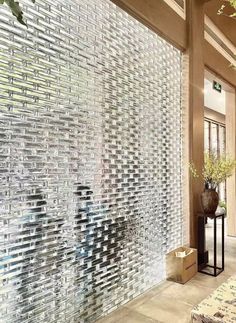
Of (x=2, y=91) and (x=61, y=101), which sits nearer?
(x=2, y=91)

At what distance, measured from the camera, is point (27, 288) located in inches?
71.8

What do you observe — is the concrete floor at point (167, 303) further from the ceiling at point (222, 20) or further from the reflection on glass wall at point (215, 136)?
the reflection on glass wall at point (215, 136)

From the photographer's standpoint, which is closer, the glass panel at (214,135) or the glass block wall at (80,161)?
the glass block wall at (80,161)

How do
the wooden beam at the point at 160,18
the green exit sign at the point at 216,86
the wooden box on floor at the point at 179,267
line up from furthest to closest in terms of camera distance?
the green exit sign at the point at 216,86 < the wooden box on floor at the point at 179,267 < the wooden beam at the point at 160,18

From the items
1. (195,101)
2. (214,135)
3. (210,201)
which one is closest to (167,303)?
(210,201)

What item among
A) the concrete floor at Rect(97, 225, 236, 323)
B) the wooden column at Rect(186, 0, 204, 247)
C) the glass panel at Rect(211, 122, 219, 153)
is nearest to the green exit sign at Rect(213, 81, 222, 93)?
the wooden column at Rect(186, 0, 204, 247)

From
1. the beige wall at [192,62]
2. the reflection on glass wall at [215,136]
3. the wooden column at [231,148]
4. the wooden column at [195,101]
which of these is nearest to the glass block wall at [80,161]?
the beige wall at [192,62]

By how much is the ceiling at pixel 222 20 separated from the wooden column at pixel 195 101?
289mm

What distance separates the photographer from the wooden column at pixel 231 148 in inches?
199

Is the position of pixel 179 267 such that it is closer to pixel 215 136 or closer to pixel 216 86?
pixel 216 86

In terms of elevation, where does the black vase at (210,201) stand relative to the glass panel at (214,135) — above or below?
below

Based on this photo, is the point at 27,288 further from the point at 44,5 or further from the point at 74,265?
the point at 44,5

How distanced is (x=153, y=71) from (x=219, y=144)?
18.0ft

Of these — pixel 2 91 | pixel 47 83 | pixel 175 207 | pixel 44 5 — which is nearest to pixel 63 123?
pixel 47 83
